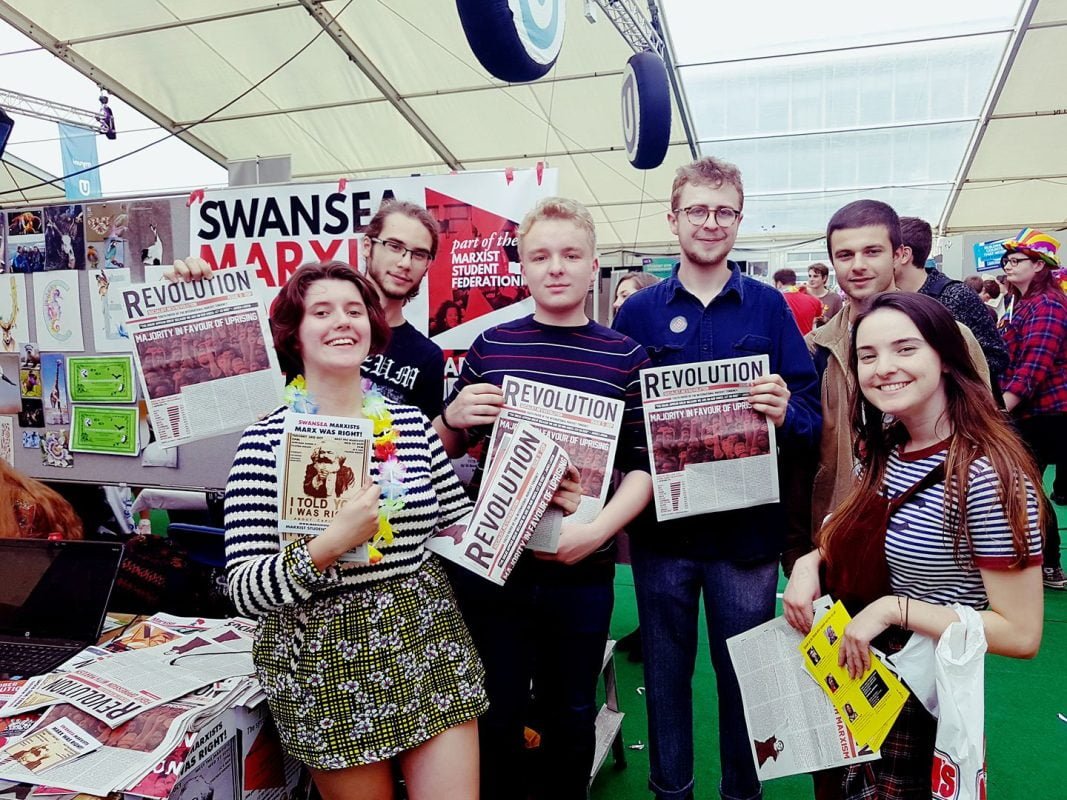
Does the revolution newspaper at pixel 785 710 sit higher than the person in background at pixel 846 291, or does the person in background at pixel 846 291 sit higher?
the person in background at pixel 846 291

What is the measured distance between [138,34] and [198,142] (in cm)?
261

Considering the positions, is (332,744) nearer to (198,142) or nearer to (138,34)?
(138,34)

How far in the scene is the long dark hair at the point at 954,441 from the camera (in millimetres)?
1215

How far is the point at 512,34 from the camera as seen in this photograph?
10.4 feet

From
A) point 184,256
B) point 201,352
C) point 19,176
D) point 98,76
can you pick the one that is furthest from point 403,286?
point 19,176

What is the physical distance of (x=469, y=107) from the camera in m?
9.48

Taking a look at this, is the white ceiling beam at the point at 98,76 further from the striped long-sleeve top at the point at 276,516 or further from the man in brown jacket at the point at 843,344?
the man in brown jacket at the point at 843,344

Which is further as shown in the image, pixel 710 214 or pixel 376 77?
pixel 376 77

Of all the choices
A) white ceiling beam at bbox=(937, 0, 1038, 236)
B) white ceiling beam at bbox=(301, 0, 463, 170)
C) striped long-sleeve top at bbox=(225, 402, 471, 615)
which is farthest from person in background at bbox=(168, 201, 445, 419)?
white ceiling beam at bbox=(937, 0, 1038, 236)

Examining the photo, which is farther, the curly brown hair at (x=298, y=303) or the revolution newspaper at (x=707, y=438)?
the revolution newspaper at (x=707, y=438)

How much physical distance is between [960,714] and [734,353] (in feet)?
3.00

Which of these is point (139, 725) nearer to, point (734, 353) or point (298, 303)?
point (298, 303)

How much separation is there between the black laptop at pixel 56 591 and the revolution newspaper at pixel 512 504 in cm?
120

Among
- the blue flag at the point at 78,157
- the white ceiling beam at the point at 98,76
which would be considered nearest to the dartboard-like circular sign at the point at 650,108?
the white ceiling beam at the point at 98,76
